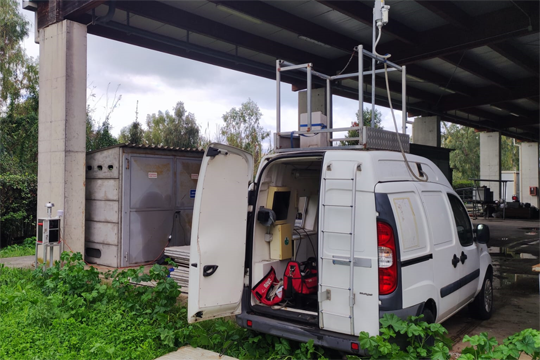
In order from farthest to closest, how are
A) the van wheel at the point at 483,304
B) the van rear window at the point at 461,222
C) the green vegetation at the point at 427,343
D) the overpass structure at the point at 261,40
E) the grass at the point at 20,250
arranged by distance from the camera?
the grass at the point at 20,250 → the overpass structure at the point at 261,40 → the van wheel at the point at 483,304 → the van rear window at the point at 461,222 → the green vegetation at the point at 427,343

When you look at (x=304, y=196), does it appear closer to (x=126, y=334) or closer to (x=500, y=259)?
(x=126, y=334)

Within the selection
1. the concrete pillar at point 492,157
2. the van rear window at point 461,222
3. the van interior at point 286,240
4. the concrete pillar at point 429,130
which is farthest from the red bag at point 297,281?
the concrete pillar at point 492,157

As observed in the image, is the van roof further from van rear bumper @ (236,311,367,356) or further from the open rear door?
van rear bumper @ (236,311,367,356)

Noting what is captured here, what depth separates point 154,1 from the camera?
9234 millimetres

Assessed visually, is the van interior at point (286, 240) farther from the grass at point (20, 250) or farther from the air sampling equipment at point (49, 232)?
the grass at point (20, 250)

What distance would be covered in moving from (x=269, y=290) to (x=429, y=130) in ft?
51.6

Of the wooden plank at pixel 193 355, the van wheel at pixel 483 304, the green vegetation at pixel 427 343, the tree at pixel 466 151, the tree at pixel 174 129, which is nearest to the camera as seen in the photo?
the green vegetation at pixel 427 343

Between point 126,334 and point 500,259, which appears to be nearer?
point 126,334

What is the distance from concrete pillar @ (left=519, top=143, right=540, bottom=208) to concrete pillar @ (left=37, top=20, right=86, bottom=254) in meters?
29.0

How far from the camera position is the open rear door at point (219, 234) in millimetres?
4020

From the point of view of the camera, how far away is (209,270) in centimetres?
409

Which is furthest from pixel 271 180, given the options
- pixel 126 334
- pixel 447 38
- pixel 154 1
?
pixel 447 38

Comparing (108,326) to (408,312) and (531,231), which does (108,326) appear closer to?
(408,312)

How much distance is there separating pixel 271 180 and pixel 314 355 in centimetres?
182
